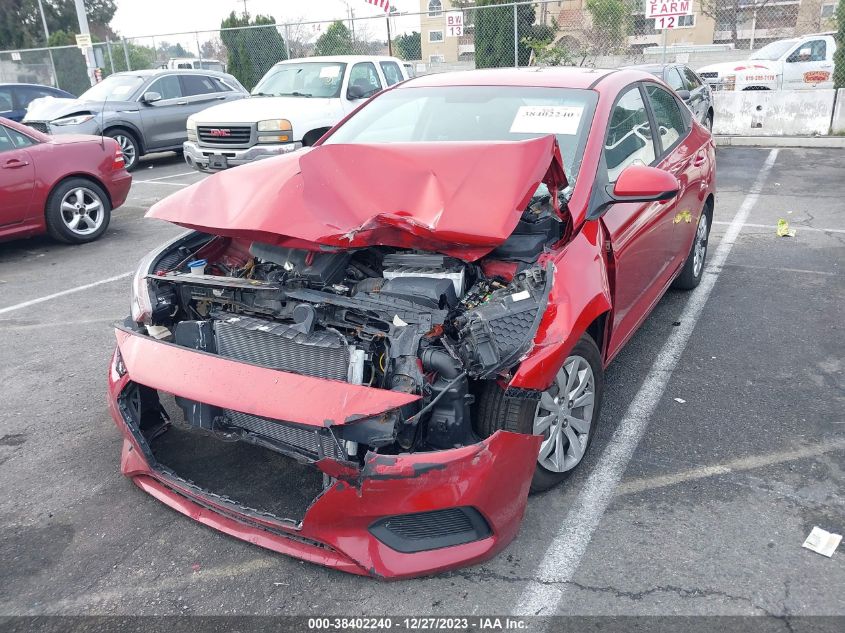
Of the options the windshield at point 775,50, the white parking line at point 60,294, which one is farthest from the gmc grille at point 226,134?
the windshield at point 775,50

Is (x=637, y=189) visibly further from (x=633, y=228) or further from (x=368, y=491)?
(x=368, y=491)

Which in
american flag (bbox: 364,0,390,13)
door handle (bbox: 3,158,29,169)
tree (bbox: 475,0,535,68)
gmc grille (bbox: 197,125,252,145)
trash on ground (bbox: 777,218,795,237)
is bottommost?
trash on ground (bbox: 777,218,795,237)

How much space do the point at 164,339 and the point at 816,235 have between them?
663 centimetres

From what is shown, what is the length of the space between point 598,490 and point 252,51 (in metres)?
20.3

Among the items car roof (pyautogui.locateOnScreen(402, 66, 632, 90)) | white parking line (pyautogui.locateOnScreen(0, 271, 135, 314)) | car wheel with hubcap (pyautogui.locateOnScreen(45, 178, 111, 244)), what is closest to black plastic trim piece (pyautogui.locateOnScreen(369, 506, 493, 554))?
car roof (pyautogui.locateOnScreen(402, 66, 632, 90))

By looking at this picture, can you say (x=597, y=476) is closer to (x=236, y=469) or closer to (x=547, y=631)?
(x=547, y=631)

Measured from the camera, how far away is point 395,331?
276cm

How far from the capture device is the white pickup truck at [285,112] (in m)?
9.94

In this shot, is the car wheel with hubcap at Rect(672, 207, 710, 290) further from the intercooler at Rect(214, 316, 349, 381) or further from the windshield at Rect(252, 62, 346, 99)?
the windshield at Rect(252, 62, 346, 99)

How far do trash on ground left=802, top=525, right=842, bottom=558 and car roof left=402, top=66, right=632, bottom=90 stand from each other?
2512 millimetres

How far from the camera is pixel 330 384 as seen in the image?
2.55 m

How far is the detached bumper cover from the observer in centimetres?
246

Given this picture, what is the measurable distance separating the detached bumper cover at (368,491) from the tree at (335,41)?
18.8m

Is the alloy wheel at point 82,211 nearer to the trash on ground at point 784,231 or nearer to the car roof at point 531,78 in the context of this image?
the car roof at point 531,78
